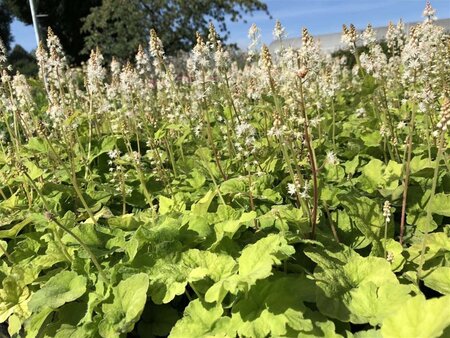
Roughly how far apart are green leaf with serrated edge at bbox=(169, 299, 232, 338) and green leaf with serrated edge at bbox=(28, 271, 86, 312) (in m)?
0.46

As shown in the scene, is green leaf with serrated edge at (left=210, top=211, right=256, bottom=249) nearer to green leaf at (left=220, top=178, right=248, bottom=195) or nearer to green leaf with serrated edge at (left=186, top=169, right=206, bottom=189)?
green leaf at (left=220, top=178, right=248, bottom=195)

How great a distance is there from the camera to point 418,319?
1.53 m

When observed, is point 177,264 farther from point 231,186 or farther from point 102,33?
point 102,33

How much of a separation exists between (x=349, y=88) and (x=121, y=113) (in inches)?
154

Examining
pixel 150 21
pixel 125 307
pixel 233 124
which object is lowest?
pixel 125 307

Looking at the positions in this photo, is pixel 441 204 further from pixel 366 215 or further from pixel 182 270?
pixel 182 270

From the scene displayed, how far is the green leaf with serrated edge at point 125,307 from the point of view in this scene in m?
1.85

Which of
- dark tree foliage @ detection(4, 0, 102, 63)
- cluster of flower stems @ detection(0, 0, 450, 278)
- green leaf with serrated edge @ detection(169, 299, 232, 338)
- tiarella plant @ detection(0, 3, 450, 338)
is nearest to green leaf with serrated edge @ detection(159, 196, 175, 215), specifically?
tiarella plant @ detection(0, 3, 450, 338)

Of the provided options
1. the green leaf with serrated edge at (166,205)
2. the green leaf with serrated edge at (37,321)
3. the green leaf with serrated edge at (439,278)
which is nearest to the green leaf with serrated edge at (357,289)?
the green leaf with serrated edge at (439,278)

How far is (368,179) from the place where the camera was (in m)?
2.85

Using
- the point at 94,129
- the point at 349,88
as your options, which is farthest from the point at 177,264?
the point at 349,88

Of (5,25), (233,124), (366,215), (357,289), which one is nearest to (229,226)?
(357,289)

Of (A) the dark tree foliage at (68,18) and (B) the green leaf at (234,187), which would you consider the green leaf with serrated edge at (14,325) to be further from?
(A) the dark tree foliage at (68,18)

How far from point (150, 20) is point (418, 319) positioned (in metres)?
23.6
